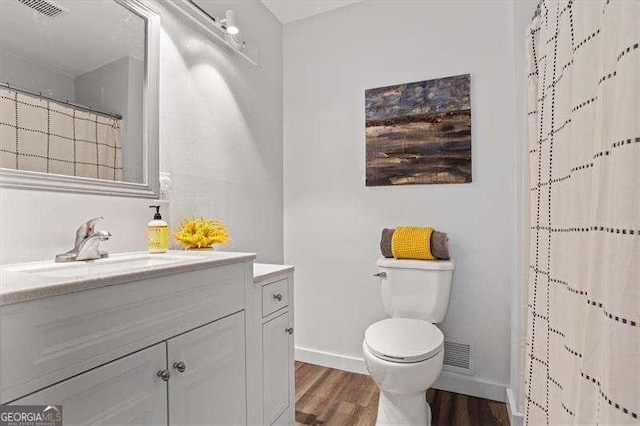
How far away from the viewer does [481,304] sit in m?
1.94

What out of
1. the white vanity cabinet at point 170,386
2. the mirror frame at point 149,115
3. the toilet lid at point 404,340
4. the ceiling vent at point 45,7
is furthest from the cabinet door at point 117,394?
the ceiling vent at point 45,7

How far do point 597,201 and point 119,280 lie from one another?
1044 mm

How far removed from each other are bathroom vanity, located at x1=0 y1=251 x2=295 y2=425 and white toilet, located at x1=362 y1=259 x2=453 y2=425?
18.5 inches

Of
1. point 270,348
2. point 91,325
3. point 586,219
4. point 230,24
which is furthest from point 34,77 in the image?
point 586,219

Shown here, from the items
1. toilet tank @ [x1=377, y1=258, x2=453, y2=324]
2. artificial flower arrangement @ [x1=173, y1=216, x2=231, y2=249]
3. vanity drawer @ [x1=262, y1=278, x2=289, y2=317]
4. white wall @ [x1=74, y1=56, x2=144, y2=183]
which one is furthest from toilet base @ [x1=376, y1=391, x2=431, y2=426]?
white wall @ [x1=74, y1=56, x2=144, y2=183]

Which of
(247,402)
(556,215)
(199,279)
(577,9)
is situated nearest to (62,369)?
(199,279)

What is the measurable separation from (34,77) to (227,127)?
91 cm

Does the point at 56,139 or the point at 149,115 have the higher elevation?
the point at 149,115

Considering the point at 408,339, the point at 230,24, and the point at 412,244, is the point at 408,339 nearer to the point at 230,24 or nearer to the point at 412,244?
the point at 412,244

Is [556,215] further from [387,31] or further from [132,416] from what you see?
[387,31]

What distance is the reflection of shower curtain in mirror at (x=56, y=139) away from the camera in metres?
1.01

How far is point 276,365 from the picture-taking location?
144 centimetres

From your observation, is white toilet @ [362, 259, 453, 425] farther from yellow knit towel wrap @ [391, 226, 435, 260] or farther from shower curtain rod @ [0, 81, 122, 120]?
shower curtain rod @ [0, 81, 122, 120]

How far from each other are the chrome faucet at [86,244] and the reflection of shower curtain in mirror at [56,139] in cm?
21
